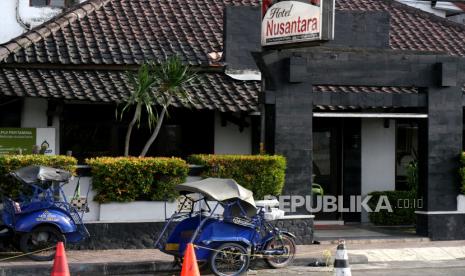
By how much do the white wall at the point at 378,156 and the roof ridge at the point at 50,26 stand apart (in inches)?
295

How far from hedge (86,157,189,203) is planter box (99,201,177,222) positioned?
107mm

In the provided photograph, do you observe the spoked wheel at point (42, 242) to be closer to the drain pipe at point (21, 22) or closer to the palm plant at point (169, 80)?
the palm plant at point (169, 80)

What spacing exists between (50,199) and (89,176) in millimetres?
1486

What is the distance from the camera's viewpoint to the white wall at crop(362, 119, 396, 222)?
19.8 m

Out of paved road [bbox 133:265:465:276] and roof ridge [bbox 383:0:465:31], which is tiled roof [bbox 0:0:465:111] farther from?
paved road [bbox 133:265:465:276]

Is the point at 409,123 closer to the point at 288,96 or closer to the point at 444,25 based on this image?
the point at 444,25

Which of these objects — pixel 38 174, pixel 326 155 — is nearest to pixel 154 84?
pixel 38 174

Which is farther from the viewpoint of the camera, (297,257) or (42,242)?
(297,257)

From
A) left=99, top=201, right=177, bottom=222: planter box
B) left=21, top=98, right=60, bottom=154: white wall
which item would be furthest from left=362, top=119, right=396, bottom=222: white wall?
left=21, top=98, right=60, bottom=154: white wall

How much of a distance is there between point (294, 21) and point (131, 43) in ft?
15.8

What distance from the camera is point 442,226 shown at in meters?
16.5

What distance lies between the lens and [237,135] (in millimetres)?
18562

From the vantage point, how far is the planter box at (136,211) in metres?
14.7

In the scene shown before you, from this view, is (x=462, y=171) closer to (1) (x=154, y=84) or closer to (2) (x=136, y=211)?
(1) (x=154, y=84)
